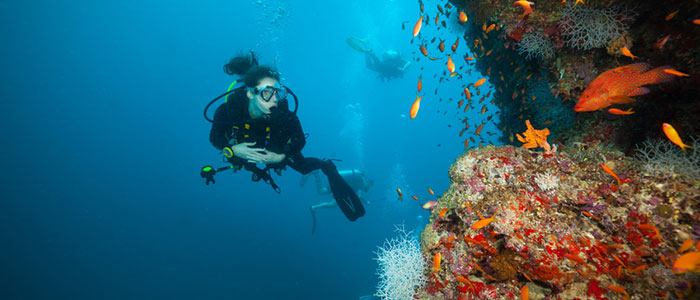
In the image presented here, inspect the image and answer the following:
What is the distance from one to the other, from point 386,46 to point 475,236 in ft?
308

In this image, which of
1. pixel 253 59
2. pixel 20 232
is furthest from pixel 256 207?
Result: pixel 253 59

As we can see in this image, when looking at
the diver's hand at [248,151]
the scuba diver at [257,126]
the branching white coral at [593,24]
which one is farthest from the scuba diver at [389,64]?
the branching white coral at [593,24]

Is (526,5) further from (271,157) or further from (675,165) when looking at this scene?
(271,157)

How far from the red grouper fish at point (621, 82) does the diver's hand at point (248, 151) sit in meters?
4.46

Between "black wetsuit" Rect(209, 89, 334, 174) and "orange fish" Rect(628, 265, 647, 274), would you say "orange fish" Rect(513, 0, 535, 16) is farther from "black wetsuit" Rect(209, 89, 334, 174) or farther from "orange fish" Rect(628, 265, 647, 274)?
"black wetsuit" Rect(209, 89, 334, 174)

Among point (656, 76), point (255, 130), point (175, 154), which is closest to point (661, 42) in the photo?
point (656, 76)

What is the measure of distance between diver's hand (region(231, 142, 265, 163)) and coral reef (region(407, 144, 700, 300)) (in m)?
3.41

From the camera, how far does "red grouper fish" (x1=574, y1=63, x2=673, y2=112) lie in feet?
6.28

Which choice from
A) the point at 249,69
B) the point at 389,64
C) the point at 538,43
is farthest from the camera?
the point at 389,64

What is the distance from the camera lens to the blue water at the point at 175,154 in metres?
30.3

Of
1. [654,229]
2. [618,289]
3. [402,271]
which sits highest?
[402,271]

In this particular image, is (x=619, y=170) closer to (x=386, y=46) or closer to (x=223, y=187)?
(x=223, y=187)

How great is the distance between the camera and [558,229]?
1.86 metres

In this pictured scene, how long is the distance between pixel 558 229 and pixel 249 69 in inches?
222
